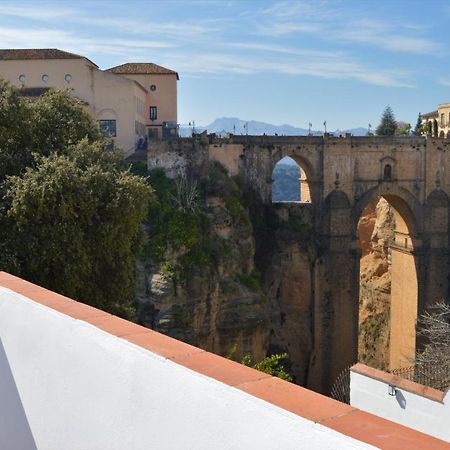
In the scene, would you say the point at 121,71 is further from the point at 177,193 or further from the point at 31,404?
the point at 31,404

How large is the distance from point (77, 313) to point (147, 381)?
109cm

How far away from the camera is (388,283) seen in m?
45.7

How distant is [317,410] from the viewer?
2912 mm

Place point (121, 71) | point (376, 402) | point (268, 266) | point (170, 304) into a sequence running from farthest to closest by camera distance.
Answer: point (121, 71)
point (268, 266)
point (170, 304)
point (376, 402)

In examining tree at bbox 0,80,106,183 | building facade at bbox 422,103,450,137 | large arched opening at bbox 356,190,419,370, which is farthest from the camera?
building facade at bbox 422,103,450,137

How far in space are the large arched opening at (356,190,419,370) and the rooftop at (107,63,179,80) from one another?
16.1 meters

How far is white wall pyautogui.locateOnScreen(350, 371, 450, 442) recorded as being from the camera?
912 centimetres

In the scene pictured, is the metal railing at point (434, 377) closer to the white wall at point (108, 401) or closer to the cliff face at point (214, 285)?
the white wall at point (108, 401)

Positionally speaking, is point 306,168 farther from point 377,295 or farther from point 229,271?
point 377,295

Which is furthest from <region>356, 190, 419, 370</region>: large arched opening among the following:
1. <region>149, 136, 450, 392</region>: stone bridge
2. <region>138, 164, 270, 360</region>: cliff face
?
<region>138, 164, 270, 360</region>: cliff face

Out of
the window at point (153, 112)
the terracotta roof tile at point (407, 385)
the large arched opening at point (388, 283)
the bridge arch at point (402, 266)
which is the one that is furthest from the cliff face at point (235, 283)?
the terracotta roof tile at point (407, 385)

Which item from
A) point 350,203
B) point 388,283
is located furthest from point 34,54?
point 388,283

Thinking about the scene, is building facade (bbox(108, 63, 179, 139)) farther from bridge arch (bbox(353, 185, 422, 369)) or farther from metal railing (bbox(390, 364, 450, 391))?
metal railing (bbox(390, 364, 450, 391))

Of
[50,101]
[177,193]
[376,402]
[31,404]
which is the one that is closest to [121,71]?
[177,193]
